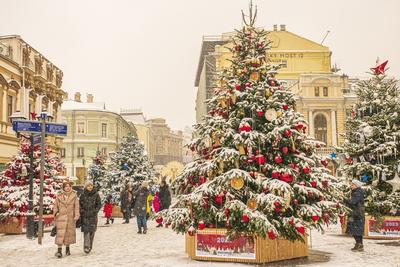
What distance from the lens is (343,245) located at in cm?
1217

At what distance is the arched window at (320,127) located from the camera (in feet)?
154

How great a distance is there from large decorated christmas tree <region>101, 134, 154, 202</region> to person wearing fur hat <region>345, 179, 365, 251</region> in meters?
16.5

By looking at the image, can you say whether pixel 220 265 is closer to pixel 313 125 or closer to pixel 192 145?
pixel 192 145

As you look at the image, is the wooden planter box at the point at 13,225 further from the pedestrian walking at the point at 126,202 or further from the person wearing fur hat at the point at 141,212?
the pedestrian walking at the point at 126,202

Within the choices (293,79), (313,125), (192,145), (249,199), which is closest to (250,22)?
(192,145)

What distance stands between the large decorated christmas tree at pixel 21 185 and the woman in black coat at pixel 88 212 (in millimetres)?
5724

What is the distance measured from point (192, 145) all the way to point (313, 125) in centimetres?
3829

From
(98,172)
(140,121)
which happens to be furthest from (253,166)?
(140,121)

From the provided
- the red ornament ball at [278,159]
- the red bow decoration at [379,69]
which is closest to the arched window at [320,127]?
the red bow decoration at [379,69]

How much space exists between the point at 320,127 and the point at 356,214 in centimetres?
3686

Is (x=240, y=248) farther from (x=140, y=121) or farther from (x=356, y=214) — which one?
(x=140, y=121)

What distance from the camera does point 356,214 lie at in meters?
11.4

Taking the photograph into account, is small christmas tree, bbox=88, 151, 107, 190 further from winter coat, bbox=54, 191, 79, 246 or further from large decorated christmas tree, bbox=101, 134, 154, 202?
winter coat, bbox=54, 191, 79, 246

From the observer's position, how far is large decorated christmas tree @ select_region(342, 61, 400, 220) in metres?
13.6
